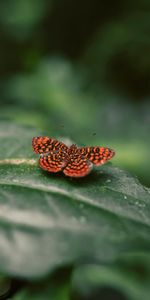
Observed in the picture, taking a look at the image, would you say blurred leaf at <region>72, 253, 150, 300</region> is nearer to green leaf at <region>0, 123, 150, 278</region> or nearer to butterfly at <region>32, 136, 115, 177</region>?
butterfly at <region>32, 136, 115, 177</region>

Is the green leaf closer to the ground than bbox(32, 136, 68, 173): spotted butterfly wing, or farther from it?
closer to the ground

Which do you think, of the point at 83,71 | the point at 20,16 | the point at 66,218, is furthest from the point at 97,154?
the point at 20,16

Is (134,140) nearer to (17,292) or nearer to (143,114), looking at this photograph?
(143,114)

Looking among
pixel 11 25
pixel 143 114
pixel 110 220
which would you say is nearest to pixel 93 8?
pixel 11 25

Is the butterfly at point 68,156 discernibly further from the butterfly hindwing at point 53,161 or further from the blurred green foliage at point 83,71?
the blurred green foliage at point 83,71

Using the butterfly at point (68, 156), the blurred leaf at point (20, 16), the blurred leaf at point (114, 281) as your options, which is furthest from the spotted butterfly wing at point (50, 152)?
the blurred leaf at point (20, 16)

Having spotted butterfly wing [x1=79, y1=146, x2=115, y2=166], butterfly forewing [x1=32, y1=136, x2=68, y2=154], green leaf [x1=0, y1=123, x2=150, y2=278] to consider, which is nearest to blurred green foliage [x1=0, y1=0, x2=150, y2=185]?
butterfly forewing [x1=32, y1=136, x2=68, y2=154]
